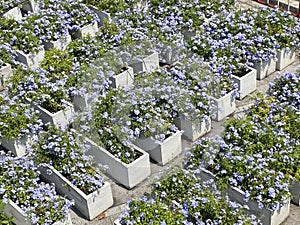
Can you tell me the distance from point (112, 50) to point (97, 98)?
1154mm

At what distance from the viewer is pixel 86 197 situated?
681 cm

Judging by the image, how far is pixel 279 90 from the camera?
26.9 feet

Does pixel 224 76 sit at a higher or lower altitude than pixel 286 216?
higher

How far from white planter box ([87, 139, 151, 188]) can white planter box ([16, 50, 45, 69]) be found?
2.36m

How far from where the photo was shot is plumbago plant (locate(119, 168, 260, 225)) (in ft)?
21.0

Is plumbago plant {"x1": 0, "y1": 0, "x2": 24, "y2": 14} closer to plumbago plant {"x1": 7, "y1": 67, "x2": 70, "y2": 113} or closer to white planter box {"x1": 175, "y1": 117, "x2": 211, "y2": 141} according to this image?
plumbago plant {"x1": 7, "y1": 67, "x2": 70, "y2": 113}

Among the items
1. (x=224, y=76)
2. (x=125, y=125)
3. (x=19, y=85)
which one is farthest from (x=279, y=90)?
(x=19, y=85)

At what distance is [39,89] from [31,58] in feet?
3.65

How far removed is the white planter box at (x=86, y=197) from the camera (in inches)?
271

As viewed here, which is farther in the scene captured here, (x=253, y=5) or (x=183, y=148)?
(x=253, y=5)

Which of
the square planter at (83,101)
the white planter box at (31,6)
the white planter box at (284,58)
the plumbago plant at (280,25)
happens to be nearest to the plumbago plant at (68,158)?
the square planter at (83,101)

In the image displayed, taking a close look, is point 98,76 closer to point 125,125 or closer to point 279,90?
point 125,125

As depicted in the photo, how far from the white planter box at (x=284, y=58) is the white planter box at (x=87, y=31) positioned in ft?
9.71

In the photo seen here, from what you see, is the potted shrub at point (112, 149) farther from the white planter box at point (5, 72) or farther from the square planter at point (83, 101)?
the white planter box at point (5, 72)
